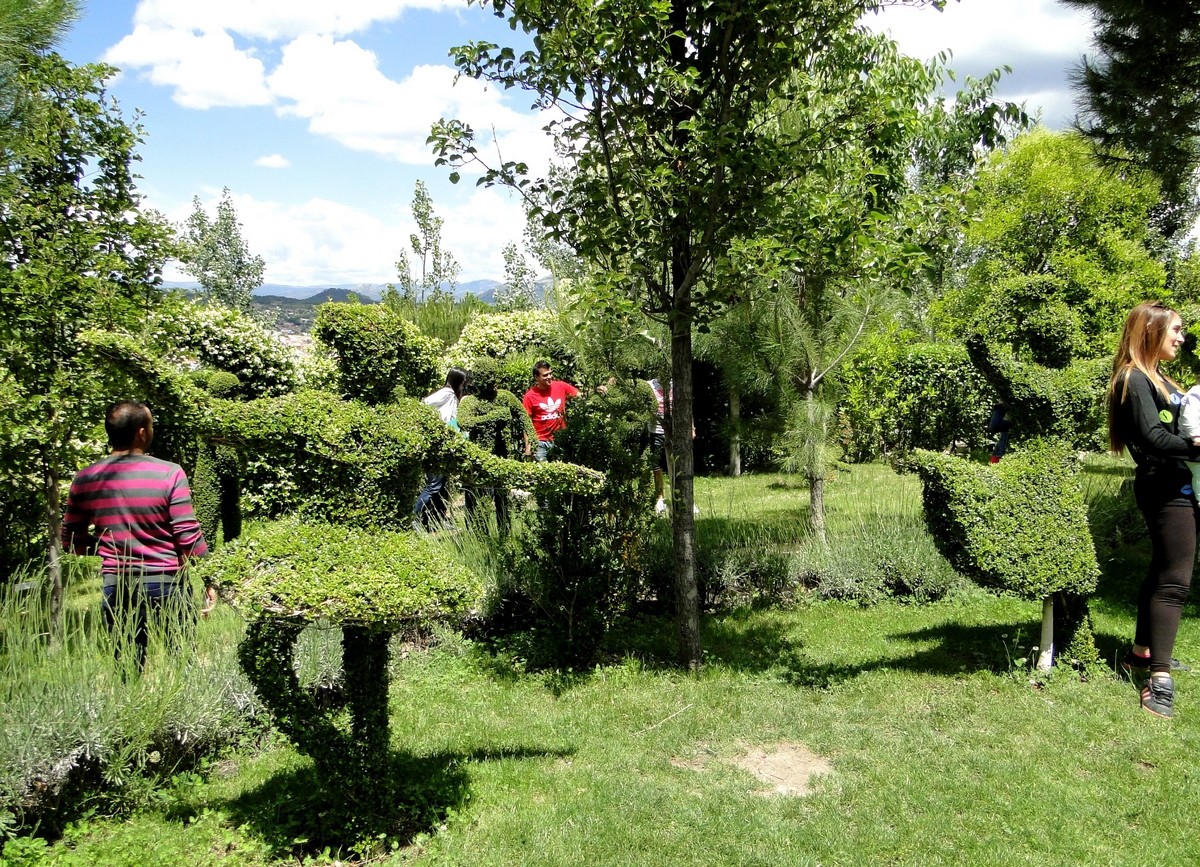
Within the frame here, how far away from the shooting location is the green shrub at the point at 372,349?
3.05m

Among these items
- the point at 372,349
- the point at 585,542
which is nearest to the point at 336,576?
the point at 372,349

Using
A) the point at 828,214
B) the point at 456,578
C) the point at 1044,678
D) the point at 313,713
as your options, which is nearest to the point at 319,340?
the point at 456,578

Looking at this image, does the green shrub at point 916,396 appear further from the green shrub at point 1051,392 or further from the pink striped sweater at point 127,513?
the pink striped sweater at point 127,513

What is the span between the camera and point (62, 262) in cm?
453

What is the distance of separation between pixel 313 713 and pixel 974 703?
3362mm

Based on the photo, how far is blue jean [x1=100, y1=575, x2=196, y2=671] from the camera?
380 cm

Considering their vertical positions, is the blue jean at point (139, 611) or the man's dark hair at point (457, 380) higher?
the man's dark hair at point (457, 380)

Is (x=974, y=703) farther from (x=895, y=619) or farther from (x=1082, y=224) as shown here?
(x=1082, y=224)

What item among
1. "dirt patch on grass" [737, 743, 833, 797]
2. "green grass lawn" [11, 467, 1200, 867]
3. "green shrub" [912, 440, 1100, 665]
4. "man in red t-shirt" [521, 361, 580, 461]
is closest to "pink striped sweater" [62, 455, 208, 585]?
"green grass lawn" [11, 467, 1200, 867]

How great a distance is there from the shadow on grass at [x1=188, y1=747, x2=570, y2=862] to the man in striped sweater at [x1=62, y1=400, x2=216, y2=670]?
3.25 ft

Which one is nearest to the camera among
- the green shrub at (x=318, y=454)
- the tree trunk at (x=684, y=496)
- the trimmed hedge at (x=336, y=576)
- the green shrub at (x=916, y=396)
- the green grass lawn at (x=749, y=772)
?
the trimmed hedge at (x=336, y=576)

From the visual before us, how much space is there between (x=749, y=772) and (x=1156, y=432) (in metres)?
2.70

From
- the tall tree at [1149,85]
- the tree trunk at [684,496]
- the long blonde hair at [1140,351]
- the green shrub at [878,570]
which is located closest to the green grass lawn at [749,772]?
the tree trunk at [684,496]

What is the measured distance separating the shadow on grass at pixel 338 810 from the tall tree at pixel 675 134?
6.03 feet
